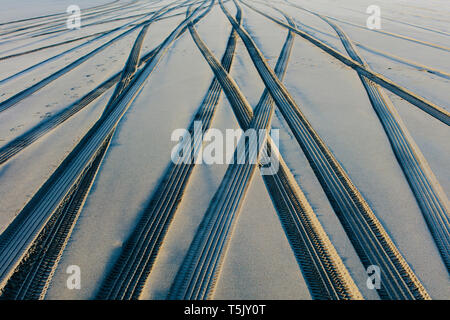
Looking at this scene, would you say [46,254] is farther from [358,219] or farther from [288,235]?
[358,219]

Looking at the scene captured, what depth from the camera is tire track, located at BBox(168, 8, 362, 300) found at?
7.02ft

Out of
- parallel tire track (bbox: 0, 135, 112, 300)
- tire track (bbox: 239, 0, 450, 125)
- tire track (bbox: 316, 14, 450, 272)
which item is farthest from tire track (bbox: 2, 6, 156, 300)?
tire track (bbox: 239, 0, 450, 125)

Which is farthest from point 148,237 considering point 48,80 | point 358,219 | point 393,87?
point 393,87

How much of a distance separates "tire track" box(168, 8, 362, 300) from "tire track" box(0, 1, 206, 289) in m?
1.61

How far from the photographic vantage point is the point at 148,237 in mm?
2471

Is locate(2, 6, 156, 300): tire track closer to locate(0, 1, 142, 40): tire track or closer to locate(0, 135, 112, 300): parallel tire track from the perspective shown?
locate(0, 135, 112, 300): parallel tire track

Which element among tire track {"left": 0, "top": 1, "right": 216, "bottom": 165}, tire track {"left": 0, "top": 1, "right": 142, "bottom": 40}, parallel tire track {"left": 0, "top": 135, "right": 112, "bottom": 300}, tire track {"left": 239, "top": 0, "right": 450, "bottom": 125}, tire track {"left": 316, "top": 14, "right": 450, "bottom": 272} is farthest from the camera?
tire track {"left": 0, "top": 1, "right": 142, "bottom": 40}

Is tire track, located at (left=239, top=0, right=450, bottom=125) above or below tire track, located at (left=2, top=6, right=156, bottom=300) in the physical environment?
above

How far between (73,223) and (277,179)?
7.86 ft

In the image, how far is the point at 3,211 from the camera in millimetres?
2760

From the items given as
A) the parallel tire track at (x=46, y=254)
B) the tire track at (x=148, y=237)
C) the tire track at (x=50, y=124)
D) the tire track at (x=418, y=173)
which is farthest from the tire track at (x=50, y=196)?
the tire track at (x=418, y=173)

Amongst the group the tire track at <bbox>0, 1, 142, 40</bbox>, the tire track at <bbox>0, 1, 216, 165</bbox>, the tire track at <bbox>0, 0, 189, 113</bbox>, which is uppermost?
the tire track at <bbox>0, 1, 142, 40</bbox>

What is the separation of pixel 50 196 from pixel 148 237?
1.44m

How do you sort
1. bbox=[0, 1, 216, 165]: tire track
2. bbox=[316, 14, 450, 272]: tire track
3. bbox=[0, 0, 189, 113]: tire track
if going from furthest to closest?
bbox=[0, 0, 189, 113]: tire track
bbox=[0, 1, 216, 165]: tire track
bbox=[316, 14, 450, 272]: tire track
